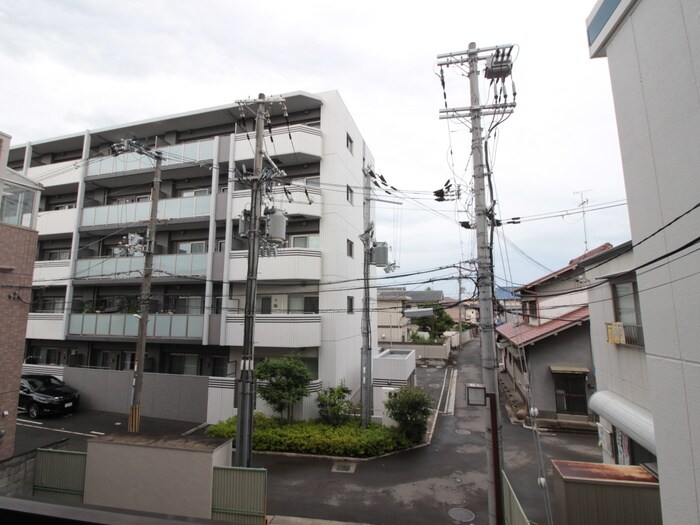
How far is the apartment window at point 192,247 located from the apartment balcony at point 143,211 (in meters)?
1.53

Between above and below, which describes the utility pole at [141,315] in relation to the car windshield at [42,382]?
above

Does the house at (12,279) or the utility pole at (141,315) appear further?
the utility pole at (141,315)

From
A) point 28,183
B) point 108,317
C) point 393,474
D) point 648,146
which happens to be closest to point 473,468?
point 393,474

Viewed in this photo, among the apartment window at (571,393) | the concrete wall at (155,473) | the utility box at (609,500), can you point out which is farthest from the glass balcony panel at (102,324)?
the apartment window at (571,393)

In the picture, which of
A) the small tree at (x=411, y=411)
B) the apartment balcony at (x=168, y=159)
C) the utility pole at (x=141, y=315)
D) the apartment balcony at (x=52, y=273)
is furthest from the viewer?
the apartment balcony at (x=52, y=273)

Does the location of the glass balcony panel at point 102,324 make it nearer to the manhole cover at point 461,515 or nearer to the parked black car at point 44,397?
the parked black car at point 44,397

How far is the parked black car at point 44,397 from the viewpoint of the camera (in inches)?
634

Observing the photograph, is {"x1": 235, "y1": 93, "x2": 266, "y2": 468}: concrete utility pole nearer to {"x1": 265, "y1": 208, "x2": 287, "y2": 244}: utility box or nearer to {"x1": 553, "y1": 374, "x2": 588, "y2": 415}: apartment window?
{"x1": 265, "y1": 208, "x2": 287, "y2": 244}: utility box

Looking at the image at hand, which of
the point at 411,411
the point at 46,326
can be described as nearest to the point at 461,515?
the point at 411,411

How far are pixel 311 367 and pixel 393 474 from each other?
583 cm

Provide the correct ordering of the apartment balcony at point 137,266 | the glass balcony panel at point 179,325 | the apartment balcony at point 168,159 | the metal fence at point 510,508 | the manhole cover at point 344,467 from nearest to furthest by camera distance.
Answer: the metal fence at point 510,508
the manhole cover at point 344,467
the glass balcony panel at point 179,325
the apartment balcony at point 137,266
the apartment balcony at point 168,159

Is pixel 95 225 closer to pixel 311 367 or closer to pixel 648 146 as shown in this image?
pixel 311 367

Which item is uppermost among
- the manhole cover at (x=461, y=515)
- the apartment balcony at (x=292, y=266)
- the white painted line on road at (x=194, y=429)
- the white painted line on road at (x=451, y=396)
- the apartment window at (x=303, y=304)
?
the apartment balcony at (x=292, y=266)

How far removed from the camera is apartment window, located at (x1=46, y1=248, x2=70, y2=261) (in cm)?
2077
